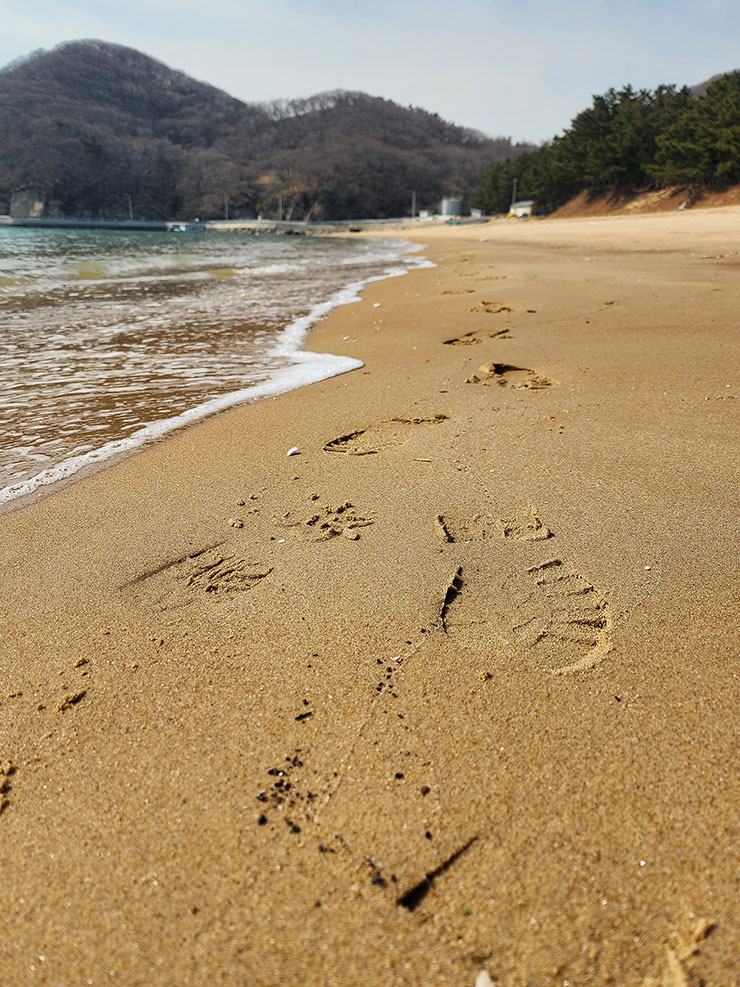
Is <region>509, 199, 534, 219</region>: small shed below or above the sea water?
above

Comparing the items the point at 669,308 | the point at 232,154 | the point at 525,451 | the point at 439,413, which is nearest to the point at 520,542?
the point at 525,451

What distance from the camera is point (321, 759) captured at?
3.85ft

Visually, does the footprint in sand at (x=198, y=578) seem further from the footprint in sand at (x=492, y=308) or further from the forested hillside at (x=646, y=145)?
the forested hillside at (x=646, y=145)

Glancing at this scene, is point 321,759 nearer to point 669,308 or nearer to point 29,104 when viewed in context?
point 669,308

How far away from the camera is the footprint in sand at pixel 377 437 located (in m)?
2.85

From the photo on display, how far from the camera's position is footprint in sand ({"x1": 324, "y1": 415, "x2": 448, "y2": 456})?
9.34 feet

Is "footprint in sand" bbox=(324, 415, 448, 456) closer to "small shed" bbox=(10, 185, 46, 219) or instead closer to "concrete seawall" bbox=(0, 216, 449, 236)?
"concrete seawall" bbox=(0, 216, 449, 236)

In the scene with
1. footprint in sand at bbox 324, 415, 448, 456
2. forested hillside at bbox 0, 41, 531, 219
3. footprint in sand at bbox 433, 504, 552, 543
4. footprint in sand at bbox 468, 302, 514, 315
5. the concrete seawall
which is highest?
forested hillside at bbox 0, 41, 531, 219

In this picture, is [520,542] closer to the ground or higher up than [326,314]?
closer to the ground

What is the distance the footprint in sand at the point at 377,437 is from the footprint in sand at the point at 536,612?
1.10 meters

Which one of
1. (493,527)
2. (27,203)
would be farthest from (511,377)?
(27,203)

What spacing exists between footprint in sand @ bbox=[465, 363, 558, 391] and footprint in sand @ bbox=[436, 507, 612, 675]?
1887 millimetres

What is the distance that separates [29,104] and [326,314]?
462 ft

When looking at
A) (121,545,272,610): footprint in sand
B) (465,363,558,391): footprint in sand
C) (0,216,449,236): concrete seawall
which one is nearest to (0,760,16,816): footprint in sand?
(121,545,272,610): footprint in sand
